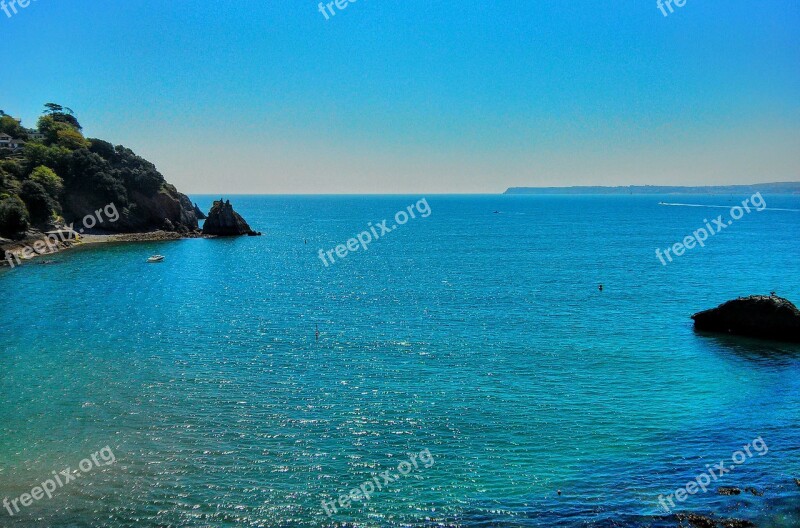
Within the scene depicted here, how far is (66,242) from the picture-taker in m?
114

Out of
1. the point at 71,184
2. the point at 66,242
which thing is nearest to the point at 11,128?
the point at 71,184

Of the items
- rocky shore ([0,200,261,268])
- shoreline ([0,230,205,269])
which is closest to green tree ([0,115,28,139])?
rocky shore ([0,200,261,268])

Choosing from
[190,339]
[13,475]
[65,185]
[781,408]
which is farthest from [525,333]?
[65,185]

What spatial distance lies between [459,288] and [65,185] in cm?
9963

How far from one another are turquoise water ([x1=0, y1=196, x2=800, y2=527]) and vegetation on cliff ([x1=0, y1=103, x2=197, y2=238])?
36721 millimetres

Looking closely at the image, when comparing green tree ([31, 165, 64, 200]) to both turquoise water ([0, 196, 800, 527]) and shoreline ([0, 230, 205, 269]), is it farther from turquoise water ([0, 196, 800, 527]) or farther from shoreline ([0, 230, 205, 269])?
turquoise water ([0, 196, 800, 527])

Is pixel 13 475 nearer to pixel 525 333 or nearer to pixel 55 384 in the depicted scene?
pixel 55 384

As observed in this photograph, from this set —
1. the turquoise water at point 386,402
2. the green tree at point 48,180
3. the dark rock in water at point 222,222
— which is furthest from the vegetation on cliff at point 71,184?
the turquoise water at point 386,402

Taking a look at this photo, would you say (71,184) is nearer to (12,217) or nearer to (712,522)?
(12,217)

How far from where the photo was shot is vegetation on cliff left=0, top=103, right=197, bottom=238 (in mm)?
107394

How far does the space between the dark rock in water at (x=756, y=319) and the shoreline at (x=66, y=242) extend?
100 metres

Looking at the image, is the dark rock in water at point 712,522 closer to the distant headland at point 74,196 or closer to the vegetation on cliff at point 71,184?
the distant headland at point 74,196

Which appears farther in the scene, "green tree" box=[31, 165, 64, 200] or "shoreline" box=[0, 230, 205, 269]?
"green tree" box=[31, 165, 64, 200]

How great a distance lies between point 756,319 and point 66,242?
121119 millimetres
